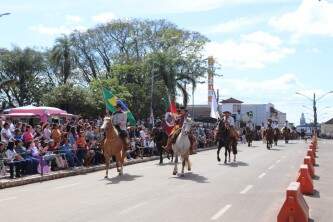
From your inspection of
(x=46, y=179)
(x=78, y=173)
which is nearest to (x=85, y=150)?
(x=78, y=173)

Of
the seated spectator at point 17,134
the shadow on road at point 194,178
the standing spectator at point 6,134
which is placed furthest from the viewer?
the seated spectator at point 17,134

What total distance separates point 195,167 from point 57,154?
584cm

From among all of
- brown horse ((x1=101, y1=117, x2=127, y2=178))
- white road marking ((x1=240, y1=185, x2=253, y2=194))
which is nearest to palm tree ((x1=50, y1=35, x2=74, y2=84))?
brown horse ((x1=101, y1=117, x2=127, y2=178))

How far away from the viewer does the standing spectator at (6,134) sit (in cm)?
2125

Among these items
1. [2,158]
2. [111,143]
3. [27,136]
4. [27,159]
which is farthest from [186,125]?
[2,158]

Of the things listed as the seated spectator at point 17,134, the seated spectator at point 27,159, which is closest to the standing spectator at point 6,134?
the seated spectator at point 27,159

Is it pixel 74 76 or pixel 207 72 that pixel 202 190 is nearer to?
pixel 207 72

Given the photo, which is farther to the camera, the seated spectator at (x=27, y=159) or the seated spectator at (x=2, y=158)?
the seated spectator at (x=27, y=159)

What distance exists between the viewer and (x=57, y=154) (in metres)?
23.2

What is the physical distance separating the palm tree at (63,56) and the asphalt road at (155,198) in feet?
175

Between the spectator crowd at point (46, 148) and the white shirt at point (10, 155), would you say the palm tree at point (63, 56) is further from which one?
the white shirt at point (10, 155)

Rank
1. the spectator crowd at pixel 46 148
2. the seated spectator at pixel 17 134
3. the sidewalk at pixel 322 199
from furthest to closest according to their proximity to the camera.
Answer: the seated spectator at pixel 17 134 → the spectator crowd at pixel 46 148 → the sidewalk at pixel 322 199

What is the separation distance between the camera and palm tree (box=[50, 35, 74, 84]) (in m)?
73.7

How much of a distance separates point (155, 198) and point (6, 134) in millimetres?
8776
